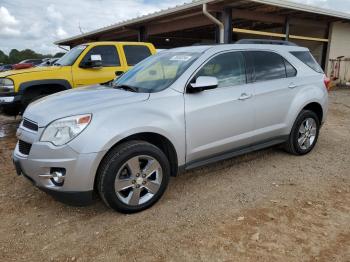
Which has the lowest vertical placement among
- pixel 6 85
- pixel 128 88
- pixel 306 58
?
pixel 6 85

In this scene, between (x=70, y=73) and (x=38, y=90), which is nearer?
(x=38, y=90)

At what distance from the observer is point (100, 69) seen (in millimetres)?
7336

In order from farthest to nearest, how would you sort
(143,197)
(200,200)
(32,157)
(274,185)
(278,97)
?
(278,97) → (274,185) → (200,200) → (143,197) → (32,157)

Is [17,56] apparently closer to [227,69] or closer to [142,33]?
[142,33]

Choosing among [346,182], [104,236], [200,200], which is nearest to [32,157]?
[104,236]

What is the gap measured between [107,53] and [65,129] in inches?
195

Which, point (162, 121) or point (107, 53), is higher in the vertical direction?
point (107, 53)

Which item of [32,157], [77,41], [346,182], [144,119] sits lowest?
[346,182]

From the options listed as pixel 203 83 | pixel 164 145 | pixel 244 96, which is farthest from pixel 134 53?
pixel 164 145

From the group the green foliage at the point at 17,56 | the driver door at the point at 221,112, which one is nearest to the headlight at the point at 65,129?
the driver door at the point at 221,112

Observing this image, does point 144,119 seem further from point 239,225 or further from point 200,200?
point 239,225

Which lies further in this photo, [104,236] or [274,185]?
[274,185]

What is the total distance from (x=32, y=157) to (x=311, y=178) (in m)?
3.41

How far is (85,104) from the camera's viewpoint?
329 cm
